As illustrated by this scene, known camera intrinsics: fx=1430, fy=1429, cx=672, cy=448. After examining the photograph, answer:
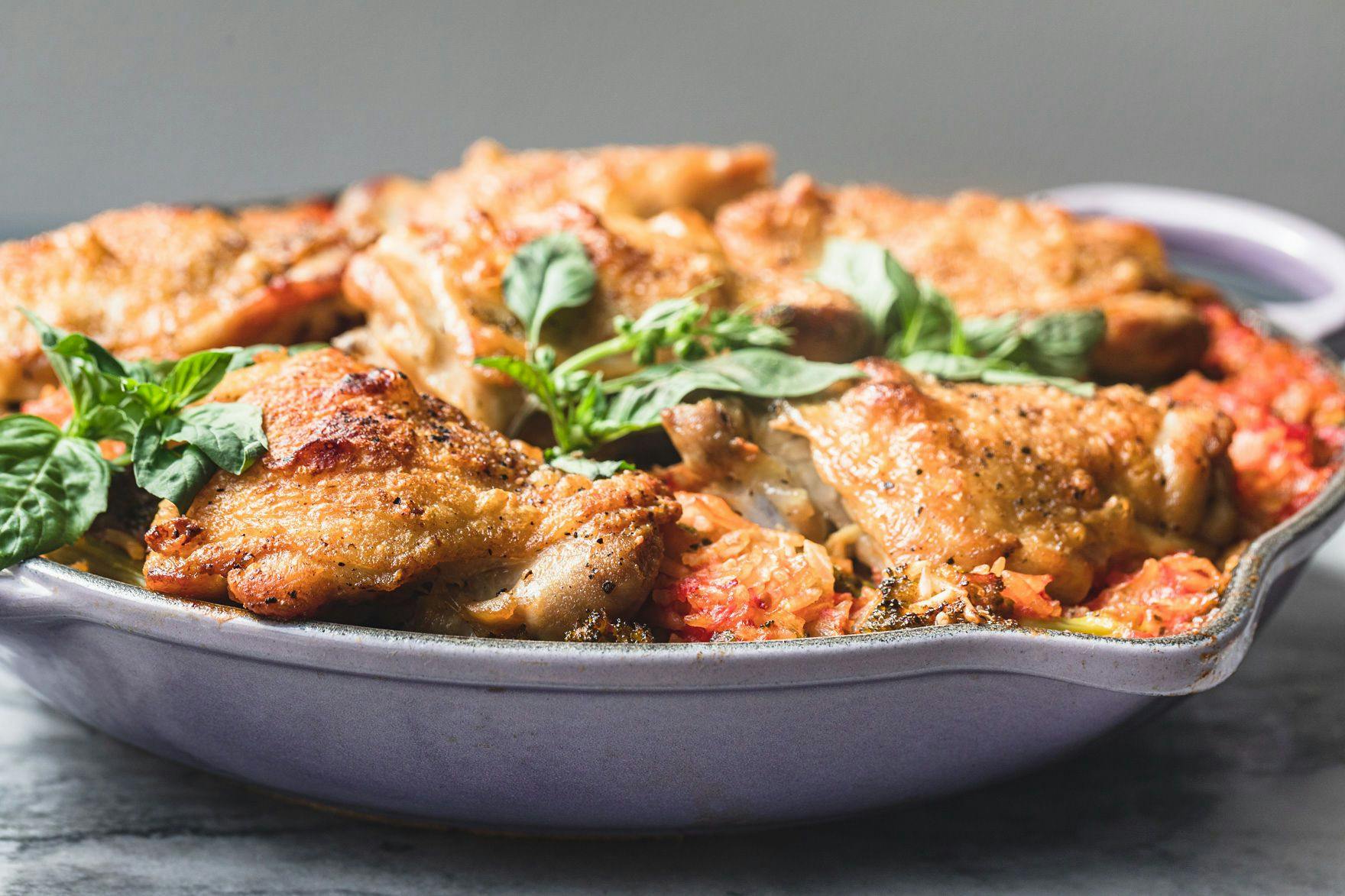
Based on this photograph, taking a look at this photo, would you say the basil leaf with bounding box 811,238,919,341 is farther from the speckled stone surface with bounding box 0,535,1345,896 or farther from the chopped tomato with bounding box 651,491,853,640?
the speckled stone surface with bounding box 0,535,1345,896

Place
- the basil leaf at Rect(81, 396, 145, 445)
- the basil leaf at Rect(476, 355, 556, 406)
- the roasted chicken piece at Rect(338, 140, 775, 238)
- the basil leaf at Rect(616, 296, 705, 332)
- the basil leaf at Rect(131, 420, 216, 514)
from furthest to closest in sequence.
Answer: the roasted chicken piece at Rect(338, 140, 775, 238) → the basil leaf at Rect(616, 296, 705, 332) → the basil leaf at Rect(476, 355, 556, 406) → the basil leaf at Rect(81, 396, 145, 445) → the basil leaf at Rect(131, 420, 216, 514)

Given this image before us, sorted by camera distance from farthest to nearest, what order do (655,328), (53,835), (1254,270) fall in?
(1254,270)
(655,328)
(53,835)

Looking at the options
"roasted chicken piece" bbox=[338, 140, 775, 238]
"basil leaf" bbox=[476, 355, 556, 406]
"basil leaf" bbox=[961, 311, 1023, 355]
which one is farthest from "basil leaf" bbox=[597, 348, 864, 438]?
"roasted chicken piece" bbox=[338, 140, 775, 238]

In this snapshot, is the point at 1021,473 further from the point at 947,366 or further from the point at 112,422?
the point at 112,422

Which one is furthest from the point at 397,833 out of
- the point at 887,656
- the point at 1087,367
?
the point at 1087,367

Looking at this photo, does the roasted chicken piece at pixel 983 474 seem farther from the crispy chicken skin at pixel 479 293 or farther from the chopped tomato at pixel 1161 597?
the crispy chicken skin at pixel 479 293

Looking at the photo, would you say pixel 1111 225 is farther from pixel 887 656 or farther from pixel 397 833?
pixel 397 833
